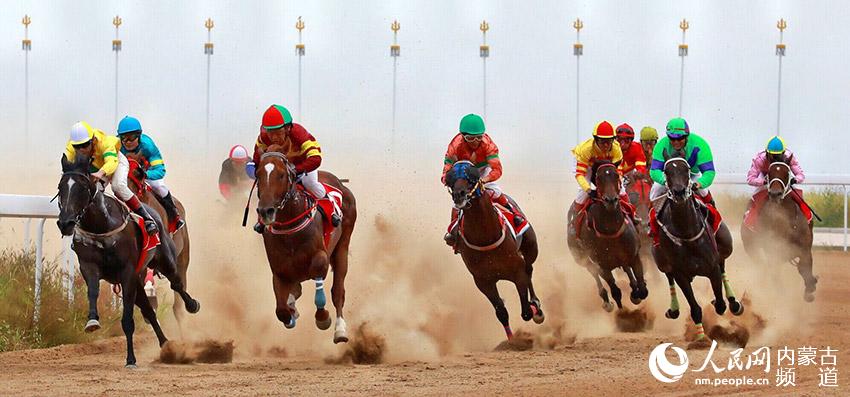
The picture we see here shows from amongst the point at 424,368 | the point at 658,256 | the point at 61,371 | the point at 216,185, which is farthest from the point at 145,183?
the point at 216,185

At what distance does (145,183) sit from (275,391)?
4.59 m

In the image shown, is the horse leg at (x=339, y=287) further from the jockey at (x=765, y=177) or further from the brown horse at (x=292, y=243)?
the jockey at (x=765, y=177)

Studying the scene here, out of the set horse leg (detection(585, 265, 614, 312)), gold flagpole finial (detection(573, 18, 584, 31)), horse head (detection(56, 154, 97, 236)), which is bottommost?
horse leg (detection(585, 265, 614, 312))

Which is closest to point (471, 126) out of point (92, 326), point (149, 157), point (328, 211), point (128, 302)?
point (328, 211)

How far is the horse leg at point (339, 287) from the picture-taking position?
1159cm

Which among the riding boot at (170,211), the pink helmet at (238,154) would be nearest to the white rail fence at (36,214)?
the riding boot at (170,211)

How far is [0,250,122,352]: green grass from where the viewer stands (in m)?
12.2

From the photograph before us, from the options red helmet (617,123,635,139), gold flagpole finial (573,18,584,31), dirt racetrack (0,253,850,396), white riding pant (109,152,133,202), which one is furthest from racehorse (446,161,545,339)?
gold flagpole finial (573,18,584,31)

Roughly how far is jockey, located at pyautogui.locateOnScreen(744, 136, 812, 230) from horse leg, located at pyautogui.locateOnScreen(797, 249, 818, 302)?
52 centimetres

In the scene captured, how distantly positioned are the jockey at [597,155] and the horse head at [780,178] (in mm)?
2358

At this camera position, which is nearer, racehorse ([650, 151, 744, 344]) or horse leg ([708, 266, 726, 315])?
racehorse ([650, 151, 744, 344])

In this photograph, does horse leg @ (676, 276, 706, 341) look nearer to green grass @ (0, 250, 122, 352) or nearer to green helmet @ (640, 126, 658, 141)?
green helmet @ (640, 126, 658, 141)

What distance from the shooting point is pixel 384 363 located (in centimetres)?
1154

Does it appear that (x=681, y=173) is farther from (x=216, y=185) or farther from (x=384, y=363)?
(x=216, y=185)
